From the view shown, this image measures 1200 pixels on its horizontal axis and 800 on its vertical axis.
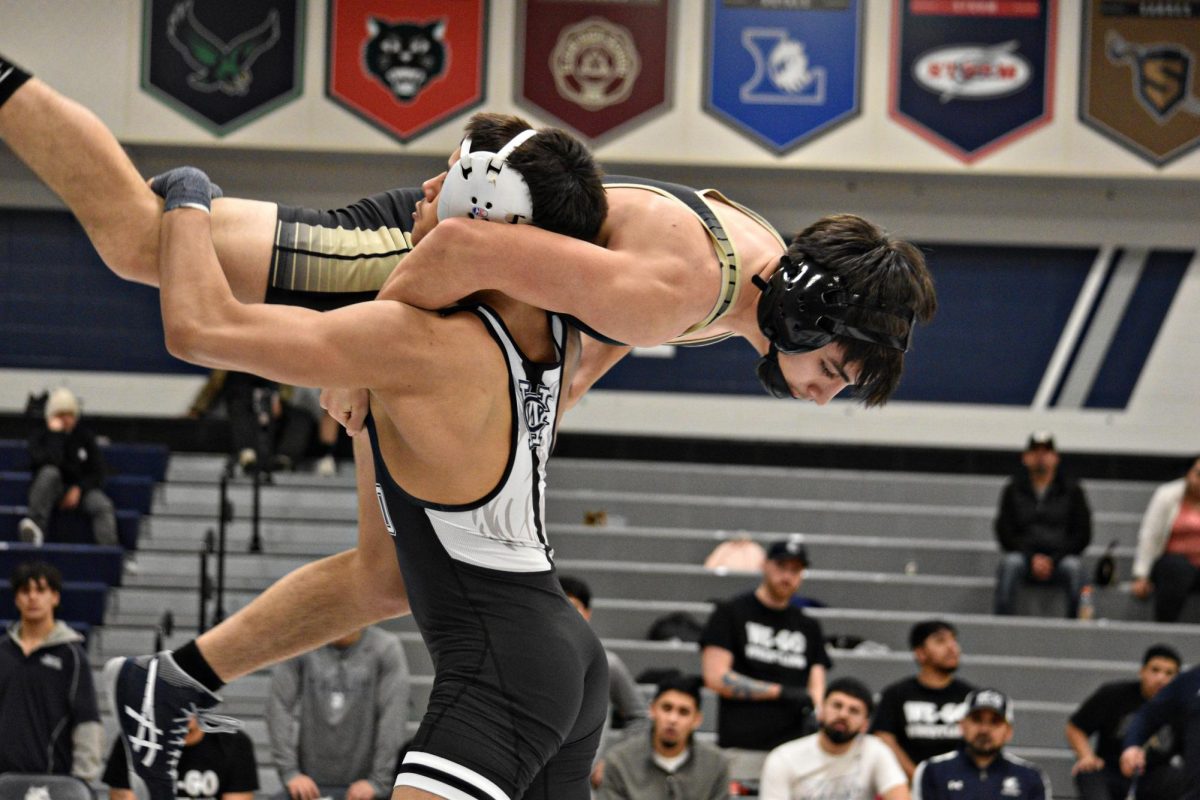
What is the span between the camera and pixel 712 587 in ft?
32.6

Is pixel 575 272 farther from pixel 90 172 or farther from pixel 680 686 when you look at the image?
pixel 680 686

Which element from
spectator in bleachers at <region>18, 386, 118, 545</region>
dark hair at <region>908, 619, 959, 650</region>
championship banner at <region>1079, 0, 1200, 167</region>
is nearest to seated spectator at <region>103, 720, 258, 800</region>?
dark hair at <region>908, 619, 959, 650</region>

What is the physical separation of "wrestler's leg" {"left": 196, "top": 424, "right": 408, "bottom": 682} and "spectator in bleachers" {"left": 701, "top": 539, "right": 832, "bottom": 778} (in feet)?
13.6

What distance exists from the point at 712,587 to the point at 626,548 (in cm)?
87

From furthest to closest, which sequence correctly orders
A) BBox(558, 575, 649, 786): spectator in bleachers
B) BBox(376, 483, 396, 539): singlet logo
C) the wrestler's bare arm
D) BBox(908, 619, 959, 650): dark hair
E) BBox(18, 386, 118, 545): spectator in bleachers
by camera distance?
1. BBox(18, 386, 118, 545): spectator in bleachers
2. BBox(908, 619, 959, 650): dark hair
3. BBox(558, 575, 649, 786): spectator in bleachers
4. BBox(376, 483, 396, 539): singlet logo
5. the wrestler's bare arm

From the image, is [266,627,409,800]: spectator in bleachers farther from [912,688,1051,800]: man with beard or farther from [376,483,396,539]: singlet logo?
[376,483,396,539]: singlet logo

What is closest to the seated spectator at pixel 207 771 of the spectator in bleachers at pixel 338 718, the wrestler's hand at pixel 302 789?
the wrestler's hand at pixel 302 789

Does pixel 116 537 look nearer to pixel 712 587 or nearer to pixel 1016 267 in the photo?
pixel 712 587

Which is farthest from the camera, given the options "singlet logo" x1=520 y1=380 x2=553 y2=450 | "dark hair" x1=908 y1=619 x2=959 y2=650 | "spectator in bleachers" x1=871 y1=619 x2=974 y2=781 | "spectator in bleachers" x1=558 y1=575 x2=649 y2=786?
"dark hair" x1=908 y1=619 x2=959 y2=650

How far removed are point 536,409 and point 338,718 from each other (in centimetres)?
454

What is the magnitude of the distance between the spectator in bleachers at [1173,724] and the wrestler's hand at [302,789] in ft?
12.1

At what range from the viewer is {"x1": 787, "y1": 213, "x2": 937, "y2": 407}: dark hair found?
310 cm

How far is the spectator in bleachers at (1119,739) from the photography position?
724 cm

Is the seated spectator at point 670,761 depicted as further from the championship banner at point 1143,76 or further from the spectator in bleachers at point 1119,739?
the championship banner at point 1143,76
